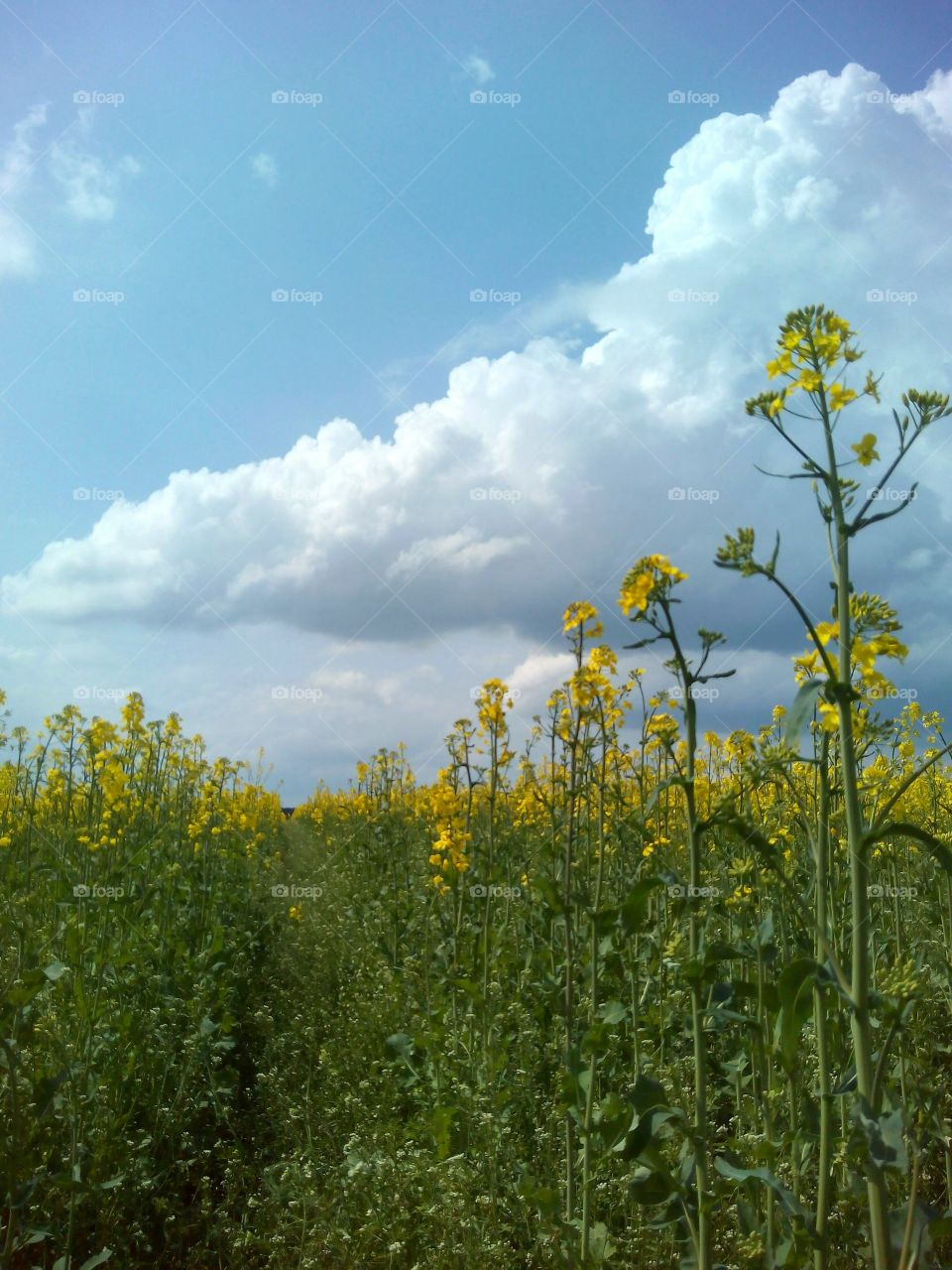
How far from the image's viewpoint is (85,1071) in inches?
144

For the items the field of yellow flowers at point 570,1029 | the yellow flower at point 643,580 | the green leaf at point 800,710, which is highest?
the yellow flower at point 643,580

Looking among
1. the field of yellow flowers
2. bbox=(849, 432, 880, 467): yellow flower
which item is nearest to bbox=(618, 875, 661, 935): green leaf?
the field of yellow flowers

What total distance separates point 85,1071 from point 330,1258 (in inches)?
44.3

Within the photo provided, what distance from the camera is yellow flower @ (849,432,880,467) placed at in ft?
7.61

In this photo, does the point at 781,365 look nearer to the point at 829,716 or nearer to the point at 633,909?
the point at 829,716

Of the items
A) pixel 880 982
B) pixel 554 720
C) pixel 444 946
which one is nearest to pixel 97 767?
pixel 444 946

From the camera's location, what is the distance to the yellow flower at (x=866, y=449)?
2320 mm

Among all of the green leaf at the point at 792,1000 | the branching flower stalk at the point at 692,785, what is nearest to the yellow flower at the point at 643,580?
the branching flower stalk at the point at 692,785

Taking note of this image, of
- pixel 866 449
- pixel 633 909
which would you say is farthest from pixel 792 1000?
pixel 866 449

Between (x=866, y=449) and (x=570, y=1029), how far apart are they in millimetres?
1811

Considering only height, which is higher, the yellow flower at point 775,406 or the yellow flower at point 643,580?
the yellow flower at point 775,406

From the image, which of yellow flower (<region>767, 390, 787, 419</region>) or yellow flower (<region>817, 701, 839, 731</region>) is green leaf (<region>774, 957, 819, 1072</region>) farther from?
yellow flower (<region>767, 390, 787, 419</region>)

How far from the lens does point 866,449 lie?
2.33m

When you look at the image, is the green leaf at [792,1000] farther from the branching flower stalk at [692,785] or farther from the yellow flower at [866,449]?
the yellow flower at [866,449]
